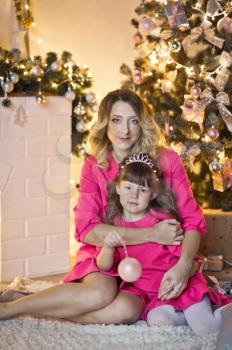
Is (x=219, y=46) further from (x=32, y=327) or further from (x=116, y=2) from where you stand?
(x=32, y=327)

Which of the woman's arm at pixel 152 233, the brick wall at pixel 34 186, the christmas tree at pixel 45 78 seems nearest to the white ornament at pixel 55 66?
the christmas tree at pixel 45 78

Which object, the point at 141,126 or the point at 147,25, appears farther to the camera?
the point at 147,25

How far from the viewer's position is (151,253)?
107 inches

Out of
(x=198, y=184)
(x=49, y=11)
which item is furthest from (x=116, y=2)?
(x=198, y=184)

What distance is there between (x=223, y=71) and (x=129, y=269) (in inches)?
48.1

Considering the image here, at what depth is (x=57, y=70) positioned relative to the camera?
3350 mm

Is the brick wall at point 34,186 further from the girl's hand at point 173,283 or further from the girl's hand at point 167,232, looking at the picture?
the girl's hand at point 173,283

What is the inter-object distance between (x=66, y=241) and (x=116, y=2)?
1.29 m

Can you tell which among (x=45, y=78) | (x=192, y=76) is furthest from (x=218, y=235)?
(x=45, y=78)

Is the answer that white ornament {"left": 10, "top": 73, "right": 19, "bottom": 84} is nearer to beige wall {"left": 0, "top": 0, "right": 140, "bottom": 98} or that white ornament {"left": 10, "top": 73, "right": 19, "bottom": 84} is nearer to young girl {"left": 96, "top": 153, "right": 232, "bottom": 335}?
beige wall {"left": 0, "top": 0, "right": 140, "bottom": 98}

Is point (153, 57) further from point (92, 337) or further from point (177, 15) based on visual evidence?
point (92, 337)

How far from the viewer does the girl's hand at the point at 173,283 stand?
8.54 feet

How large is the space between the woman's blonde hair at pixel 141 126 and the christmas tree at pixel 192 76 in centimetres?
53

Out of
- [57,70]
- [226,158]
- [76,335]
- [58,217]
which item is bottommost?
[76,335]
